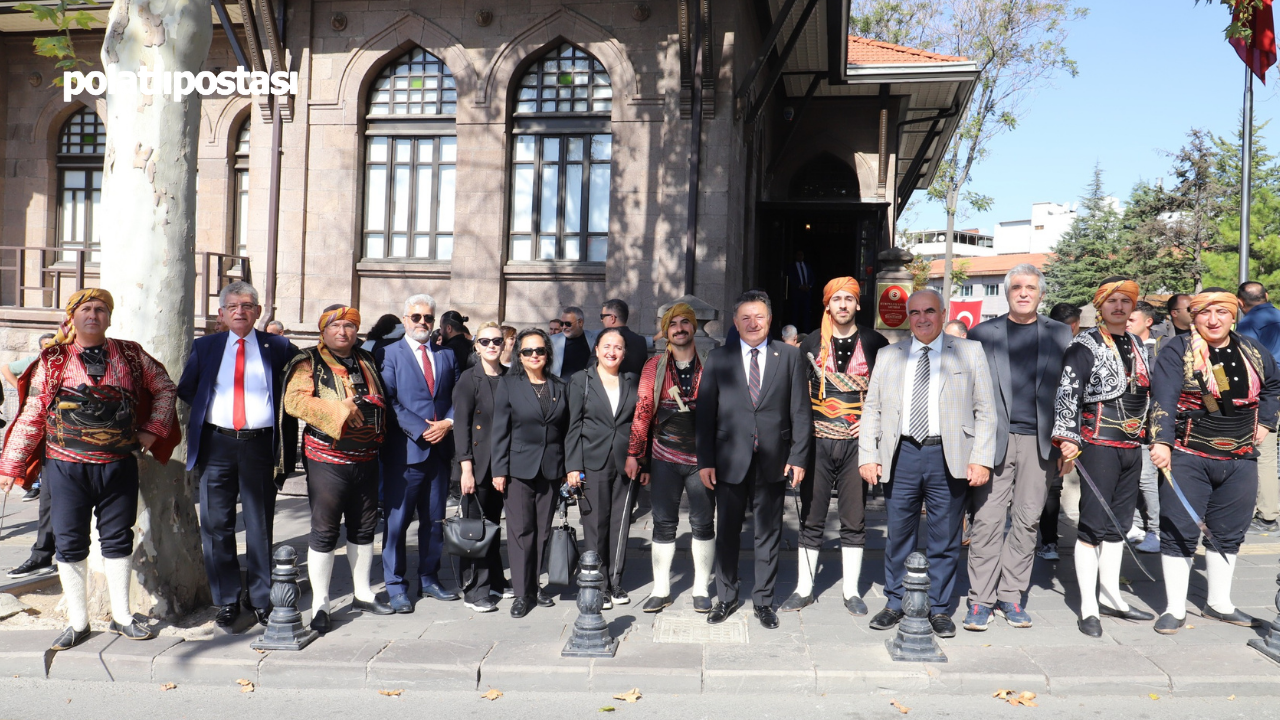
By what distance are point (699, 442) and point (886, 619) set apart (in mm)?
1627

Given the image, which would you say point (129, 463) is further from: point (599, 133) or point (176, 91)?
point (599, 133)

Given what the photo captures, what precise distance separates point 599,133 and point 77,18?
7.11 m

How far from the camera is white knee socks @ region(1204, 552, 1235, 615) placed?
5977 mm

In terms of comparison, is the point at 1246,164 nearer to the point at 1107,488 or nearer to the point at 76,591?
→ the point at 1107,488

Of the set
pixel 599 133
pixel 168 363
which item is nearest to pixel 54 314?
pixel 599 133

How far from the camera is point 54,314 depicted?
527 inches

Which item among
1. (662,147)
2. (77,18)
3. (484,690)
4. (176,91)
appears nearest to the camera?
(484,690)

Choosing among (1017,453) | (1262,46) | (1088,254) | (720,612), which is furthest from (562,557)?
(1088,254)

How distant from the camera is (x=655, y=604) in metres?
6.15

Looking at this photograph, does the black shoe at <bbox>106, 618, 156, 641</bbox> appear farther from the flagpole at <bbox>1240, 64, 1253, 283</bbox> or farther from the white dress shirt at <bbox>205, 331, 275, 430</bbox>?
the flagpole at <bbox>1240, 64, 1253, 283</bbox>

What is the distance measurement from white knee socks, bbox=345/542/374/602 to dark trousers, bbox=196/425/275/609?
0.54m

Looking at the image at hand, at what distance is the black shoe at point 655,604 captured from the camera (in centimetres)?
613

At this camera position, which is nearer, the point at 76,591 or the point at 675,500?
the point at 76,591

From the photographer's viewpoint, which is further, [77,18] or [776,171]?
[776,171]
